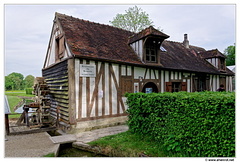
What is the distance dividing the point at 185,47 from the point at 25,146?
13.2 meters

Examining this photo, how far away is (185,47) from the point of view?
13500mm

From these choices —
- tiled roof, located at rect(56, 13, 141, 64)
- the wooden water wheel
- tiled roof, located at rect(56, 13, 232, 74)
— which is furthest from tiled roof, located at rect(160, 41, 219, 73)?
the wooden water wheel

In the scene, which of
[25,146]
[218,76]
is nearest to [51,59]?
[25,146]

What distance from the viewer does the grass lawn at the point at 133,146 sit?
12.0 ft

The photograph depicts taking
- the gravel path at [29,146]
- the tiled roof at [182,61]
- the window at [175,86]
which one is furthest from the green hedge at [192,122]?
the window at [175,86]

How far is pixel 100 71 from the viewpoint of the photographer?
641 cm

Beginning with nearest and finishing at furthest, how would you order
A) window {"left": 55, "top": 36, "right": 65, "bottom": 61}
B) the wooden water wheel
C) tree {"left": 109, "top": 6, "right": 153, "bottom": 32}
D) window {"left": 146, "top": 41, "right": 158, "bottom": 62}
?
the wooden water wheel < window {"left": 55, "top": 36, "right": 65, "bottom": 61} < window {"left": 146, "top": 41, "right": 158, "bottom": 62} < tree {"left": 109, "top": 6, "right": 153, "bottom": 32}

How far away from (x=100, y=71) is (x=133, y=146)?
3391mm

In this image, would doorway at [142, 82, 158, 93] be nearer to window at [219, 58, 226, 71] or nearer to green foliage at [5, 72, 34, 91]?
green foliage at [5, 72, 34, 91]

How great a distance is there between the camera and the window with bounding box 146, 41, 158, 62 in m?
8.11

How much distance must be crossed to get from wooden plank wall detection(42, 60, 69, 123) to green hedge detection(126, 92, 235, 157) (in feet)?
10.4

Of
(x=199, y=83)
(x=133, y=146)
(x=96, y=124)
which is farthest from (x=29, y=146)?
(x=199, y=83)

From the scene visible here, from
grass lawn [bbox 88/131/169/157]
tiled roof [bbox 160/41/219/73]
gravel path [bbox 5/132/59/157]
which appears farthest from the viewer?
tiled roof [bbox 160/41/219/73]

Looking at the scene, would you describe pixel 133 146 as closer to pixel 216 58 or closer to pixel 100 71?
pixel 100 71
